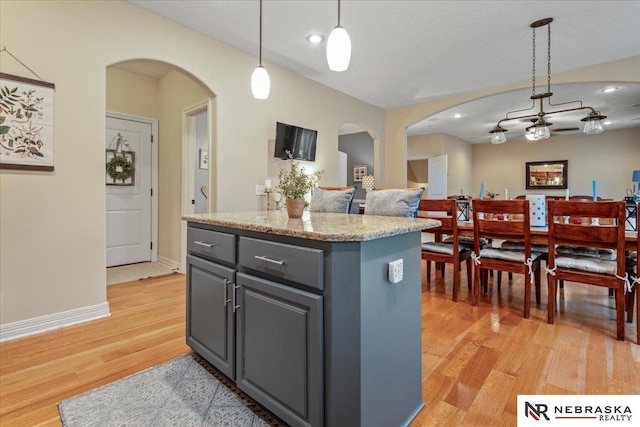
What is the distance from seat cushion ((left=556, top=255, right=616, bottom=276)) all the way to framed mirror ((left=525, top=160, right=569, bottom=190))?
757 centimetres

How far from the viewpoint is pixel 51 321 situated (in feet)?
8.07

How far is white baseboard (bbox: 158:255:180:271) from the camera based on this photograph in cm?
429

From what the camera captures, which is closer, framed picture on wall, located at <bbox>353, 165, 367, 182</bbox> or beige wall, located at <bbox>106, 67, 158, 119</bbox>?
beige wall, located at <bbox>106, 67, 158, 119</bbox>

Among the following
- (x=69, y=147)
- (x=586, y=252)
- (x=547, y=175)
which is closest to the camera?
(x=69, y=147)

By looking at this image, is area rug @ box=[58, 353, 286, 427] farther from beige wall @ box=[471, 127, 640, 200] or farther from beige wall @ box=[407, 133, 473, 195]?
beige wall @ box=[471, 127, 640, 200]

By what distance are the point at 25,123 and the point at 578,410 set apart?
3858mm

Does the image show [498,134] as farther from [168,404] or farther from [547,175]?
[547,175]

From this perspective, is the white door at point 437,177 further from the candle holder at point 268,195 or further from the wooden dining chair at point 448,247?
the candle holder at point 268,195

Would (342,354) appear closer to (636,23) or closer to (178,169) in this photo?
(178,169)

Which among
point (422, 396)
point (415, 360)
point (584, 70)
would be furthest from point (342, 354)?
point (584, 70)

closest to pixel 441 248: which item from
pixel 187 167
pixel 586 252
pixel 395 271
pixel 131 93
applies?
pixel 586 252

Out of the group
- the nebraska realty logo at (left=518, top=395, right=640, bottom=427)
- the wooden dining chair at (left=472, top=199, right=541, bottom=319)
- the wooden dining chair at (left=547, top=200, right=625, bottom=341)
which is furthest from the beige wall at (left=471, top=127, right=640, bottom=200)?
the nebraska realty logo at (left=518, top=395, right=640, bottom=427)

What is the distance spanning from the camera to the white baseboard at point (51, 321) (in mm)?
2295

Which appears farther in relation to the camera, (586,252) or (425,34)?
(425,34)
